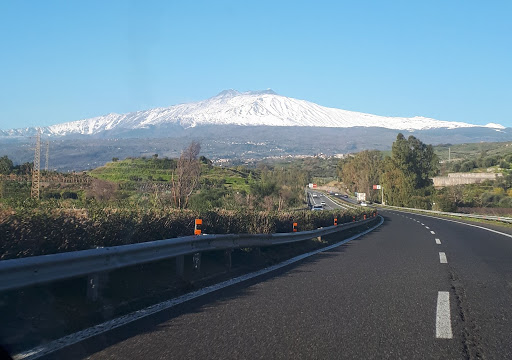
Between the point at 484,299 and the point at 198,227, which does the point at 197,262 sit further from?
the point at 484,299

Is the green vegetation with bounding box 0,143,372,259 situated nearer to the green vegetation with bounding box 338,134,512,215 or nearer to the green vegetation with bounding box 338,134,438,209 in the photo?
the green vegetation with bounding box 338,134,512,215

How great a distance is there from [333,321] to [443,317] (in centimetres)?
148

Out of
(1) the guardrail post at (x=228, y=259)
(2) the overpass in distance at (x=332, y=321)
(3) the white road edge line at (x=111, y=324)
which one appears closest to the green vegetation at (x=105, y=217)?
(1) the guardrail post at (x=228, y=259)

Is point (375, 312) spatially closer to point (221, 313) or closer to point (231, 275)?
point (221, 313)

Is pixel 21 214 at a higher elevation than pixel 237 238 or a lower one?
higher

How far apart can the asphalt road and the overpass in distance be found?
0.4 inches

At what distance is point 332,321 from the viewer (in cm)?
696

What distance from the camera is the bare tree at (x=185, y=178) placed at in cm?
2425

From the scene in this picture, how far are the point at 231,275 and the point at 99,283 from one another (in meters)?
3.45

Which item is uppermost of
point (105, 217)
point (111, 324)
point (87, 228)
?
point (105, 217)

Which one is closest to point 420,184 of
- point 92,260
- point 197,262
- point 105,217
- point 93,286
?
point 197,262

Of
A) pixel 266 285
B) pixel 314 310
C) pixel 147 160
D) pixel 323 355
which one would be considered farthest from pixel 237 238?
Answer: pixel 147 160

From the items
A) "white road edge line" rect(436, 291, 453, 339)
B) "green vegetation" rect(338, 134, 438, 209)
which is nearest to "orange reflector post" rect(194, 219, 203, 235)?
"white road edge line" rect(436, 291, 453, 339)

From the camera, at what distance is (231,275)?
34.7ft
